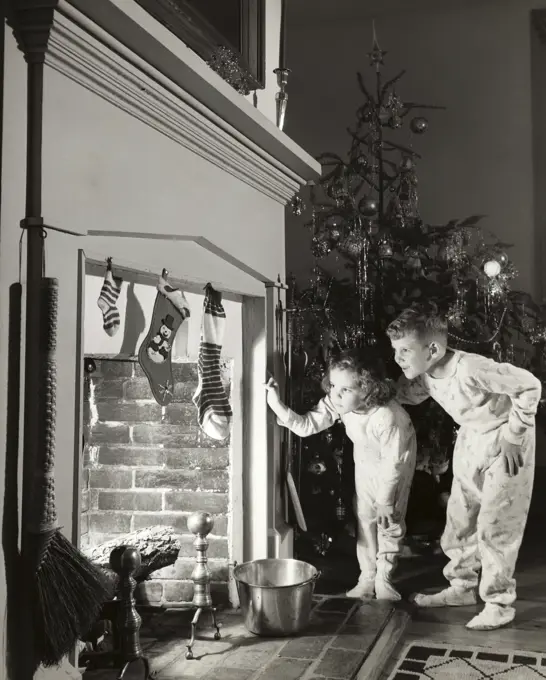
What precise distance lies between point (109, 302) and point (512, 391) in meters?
1.69

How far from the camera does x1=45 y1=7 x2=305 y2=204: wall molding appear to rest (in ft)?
5.82

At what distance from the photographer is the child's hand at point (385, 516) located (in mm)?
3303

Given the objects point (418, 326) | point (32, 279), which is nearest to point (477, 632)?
point (418, 326)

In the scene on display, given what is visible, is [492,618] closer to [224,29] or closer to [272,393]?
[272,393]

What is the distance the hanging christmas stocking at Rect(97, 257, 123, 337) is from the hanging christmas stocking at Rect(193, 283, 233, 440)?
2.02 ft

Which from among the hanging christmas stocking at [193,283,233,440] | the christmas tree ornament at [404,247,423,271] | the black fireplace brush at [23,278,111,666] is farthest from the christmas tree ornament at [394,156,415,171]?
the black fireplace brush at [23,278,111,666]

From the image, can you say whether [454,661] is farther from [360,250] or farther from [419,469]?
[360,250]

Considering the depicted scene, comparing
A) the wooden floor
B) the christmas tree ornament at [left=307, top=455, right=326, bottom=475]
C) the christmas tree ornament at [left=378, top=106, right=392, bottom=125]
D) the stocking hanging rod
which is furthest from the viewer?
the christmas tree ornament at [left=378, top=106, right=392, bottom=125]

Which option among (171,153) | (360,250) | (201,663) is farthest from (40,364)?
(360,250)

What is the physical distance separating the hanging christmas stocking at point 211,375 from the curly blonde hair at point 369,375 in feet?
1.95

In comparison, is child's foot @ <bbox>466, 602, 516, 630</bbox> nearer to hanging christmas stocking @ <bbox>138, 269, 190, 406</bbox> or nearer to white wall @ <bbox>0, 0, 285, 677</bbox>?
hanging christmas stocking @ <bbox>138, 269, 190, 406</bbox>

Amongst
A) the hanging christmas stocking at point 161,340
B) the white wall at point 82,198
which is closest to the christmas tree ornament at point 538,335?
the white wall at point 82,198

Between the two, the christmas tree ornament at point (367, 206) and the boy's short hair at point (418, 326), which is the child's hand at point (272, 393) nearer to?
the boy's short hair at point (418, 326)

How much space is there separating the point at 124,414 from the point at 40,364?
1.35 metres
